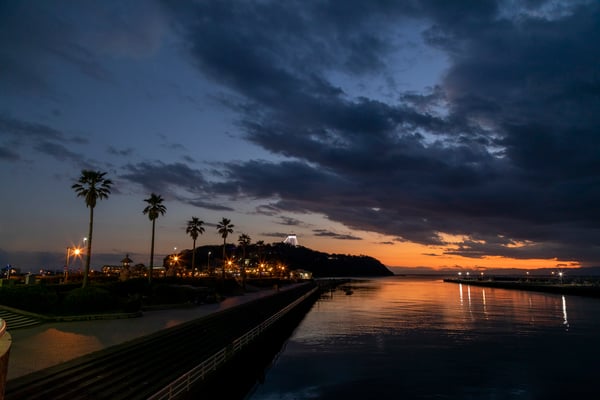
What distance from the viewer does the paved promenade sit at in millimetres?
19391

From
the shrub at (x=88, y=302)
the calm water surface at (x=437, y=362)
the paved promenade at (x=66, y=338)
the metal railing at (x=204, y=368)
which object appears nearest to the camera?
the metal railing at (x=204, y=368)

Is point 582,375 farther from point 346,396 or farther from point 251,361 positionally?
Result: point 251,361

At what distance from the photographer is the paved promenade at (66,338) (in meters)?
19.4

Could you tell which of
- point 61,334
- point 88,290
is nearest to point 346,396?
point 61,334

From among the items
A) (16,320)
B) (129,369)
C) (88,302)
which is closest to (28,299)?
(16,320)

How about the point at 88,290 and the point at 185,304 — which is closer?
the point at 88,290

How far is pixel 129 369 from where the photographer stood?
1980cm

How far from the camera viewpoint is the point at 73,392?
15.8m

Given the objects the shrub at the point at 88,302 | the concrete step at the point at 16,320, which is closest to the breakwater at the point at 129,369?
the shrub at the point at 88,302

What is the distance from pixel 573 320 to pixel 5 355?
79355 millimetres

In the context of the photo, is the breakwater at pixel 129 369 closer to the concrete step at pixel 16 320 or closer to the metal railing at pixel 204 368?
the metal railing at pixel 204 368

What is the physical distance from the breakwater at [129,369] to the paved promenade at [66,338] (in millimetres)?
1469

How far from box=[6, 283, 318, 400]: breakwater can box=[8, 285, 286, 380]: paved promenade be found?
1.47m

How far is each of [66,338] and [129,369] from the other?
8.76 metres
